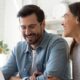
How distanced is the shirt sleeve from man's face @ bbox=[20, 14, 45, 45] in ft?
0.55

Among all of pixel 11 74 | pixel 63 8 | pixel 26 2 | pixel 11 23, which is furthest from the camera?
pixel 11 23

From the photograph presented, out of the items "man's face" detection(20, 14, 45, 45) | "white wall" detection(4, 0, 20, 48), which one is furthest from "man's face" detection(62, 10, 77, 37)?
"white wall" detection(4, 0, 20, 48)

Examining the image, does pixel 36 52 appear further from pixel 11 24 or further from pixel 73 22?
pixel 11 24

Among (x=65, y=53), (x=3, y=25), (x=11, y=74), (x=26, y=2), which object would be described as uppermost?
(x=26, y=2)

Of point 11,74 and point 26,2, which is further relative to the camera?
point 26,2

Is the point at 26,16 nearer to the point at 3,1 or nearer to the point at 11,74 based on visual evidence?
the point at 11,74

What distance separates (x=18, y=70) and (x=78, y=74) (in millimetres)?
537

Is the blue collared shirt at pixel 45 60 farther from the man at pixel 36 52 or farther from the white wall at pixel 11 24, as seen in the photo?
the white wall at pixel 11 24

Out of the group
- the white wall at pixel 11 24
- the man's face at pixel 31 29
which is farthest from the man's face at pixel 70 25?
the white wall at pixel 11 24

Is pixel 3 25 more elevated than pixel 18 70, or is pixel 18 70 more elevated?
pixel 3 25

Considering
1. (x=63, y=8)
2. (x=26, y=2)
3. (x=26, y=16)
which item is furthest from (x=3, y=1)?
(x=26, y=16)

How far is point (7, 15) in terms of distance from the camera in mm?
3355

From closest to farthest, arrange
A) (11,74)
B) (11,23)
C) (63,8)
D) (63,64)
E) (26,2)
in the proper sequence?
(63,64) < (11,74) < (63,8) < (26,2) < (11,23)

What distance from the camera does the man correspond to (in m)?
1.75
